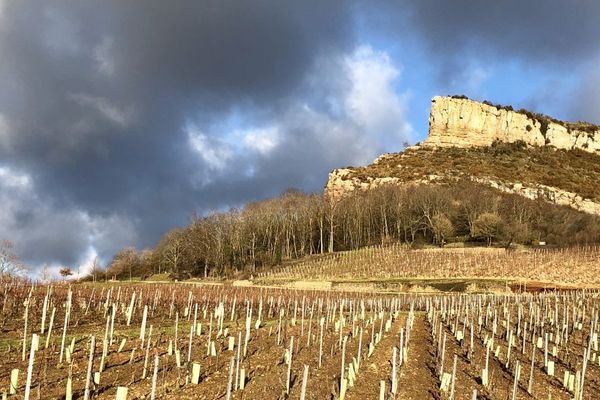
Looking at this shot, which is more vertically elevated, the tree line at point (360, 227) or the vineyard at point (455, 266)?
the tree line at point (360, 227)

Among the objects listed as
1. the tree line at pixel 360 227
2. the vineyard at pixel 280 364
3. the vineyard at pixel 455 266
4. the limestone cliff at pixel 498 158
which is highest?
the limestone cliff at pixel 498 158

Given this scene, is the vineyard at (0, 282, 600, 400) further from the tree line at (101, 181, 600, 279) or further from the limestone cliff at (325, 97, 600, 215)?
the limestone cliff at (325, 97, 600, 215)

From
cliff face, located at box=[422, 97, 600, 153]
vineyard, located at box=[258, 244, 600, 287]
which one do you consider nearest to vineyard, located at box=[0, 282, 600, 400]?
vineyard, located at box=[258, 244, 600, 287]

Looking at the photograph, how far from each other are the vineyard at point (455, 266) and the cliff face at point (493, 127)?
81.3 metres

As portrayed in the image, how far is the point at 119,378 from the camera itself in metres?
12.0

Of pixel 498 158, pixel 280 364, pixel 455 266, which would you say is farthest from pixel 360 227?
pixel 280 364

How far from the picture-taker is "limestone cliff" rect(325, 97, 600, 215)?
96562mm

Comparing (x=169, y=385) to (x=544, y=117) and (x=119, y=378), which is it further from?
(x=544, y=117)

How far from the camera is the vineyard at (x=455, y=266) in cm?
4694

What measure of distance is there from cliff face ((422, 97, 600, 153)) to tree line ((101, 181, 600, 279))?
53.4 m

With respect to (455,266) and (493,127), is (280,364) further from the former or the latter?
(493,127)

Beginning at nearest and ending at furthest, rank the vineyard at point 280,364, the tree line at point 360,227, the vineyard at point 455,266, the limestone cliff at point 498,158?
1. the vineyard at point 280,364
2. the vineyard at point 455,266
3. the tree line at point 360,227
4. the limestone cliff at point 498,158

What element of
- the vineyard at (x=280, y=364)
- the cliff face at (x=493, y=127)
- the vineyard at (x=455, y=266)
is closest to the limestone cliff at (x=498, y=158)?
the cliff face at (x=493, y=127)

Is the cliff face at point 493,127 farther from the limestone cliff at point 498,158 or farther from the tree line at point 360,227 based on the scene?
the tree line at point 360,227
